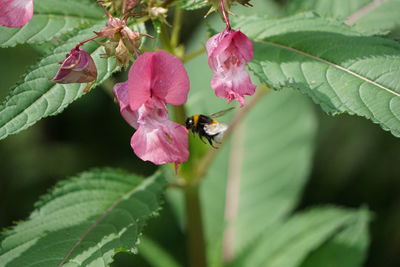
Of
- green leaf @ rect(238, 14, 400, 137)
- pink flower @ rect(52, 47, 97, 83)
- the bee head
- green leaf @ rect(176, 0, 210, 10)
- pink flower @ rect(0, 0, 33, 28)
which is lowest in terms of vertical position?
green leaf @ rect(238, 14, 400, 137)

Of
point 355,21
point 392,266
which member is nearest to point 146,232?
point 392,266

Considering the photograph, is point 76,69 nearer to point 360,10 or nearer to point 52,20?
point 52,20

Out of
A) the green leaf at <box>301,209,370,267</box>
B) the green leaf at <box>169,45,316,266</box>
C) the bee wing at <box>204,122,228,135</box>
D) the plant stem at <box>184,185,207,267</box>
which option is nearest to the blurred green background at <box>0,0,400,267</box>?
the green leaf at <box>169,45,316,266</box>

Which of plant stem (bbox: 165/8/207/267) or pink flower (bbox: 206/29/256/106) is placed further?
plant stem (bbox: 165/8/207/267)

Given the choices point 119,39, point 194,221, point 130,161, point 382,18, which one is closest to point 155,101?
point 119,39

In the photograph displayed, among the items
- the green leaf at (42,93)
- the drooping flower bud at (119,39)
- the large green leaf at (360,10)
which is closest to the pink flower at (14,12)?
the green leaf at (42,93)

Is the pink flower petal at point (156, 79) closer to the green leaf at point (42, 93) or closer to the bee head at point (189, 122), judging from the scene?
the green leaf at point (42, 93)

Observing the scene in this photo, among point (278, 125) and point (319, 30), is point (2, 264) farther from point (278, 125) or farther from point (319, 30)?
point (278, 125)

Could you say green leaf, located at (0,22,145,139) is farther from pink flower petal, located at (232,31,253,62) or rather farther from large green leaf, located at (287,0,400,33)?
large green leaf, located at (287,0,400,33)

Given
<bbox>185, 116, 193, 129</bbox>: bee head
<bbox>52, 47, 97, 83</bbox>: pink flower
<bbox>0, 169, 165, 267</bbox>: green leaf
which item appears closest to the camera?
<bbox>52, 47, 97, 83</bbox>: pink flower
